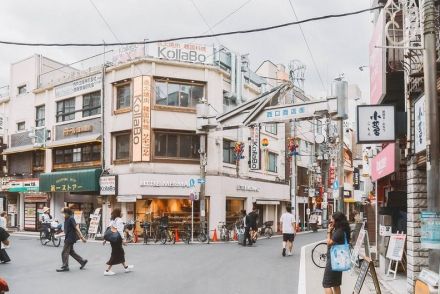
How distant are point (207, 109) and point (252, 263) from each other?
13.1 meters

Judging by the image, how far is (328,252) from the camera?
827 centimetres

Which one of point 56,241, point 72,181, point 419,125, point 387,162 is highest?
point 419,125

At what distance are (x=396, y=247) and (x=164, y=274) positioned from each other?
20.0ft

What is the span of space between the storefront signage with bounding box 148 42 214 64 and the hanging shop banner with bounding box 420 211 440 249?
22.8m

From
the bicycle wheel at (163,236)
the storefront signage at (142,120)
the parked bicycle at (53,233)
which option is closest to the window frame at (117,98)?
the storefront signage at (142,120)

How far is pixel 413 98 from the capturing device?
9734 mm

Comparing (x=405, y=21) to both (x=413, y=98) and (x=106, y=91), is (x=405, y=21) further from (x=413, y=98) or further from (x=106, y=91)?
(x=106, y=91)

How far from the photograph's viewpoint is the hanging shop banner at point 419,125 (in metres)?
8.52

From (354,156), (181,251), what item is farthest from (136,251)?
(354,156)

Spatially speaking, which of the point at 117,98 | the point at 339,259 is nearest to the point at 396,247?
the point at 339,259

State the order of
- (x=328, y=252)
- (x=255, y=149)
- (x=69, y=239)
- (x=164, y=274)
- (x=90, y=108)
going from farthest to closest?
(x=255, y=149)
(x=90, y=108)
(x=69, y=239)
(x=164, y=274)
(x=328, y=252)

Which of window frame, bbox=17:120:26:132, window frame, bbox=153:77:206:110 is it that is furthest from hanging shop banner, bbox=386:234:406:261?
window frame, bbox=17:120:26:132

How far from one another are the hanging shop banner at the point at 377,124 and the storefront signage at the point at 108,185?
19370 mm

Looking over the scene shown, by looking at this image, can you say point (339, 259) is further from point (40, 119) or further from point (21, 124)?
point (21, 124)
